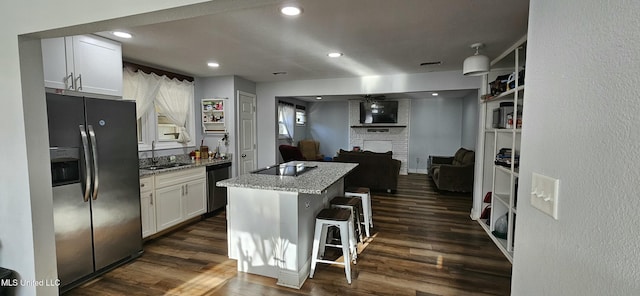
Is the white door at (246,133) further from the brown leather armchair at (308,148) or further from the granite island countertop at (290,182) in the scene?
the brown leather armchair at (308,148)

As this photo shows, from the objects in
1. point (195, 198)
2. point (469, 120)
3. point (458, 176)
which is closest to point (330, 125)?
point (469, 120)

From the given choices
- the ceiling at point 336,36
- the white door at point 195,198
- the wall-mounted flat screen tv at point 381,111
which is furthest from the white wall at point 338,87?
the wall-mounted flat screen tv at point 381,111

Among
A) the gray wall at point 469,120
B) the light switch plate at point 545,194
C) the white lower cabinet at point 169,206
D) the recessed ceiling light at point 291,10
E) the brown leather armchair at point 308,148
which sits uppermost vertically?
the recessed ceiling light at point 291,10

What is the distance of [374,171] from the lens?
5.54 meters

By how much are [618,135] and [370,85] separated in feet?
13.8

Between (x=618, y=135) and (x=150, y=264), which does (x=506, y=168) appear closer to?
(x=618, y=135)

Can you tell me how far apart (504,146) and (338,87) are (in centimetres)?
260

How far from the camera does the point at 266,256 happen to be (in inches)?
96.7

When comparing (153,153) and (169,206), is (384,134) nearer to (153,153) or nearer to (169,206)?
(153,153)

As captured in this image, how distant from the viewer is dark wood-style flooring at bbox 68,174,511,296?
228 centimetres

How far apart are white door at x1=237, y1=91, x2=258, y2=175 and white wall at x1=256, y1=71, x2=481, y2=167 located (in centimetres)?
16

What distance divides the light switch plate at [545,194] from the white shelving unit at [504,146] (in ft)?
7.41

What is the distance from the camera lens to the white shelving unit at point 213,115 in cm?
452

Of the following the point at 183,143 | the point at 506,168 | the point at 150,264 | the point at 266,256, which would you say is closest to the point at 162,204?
the point at 150,264
